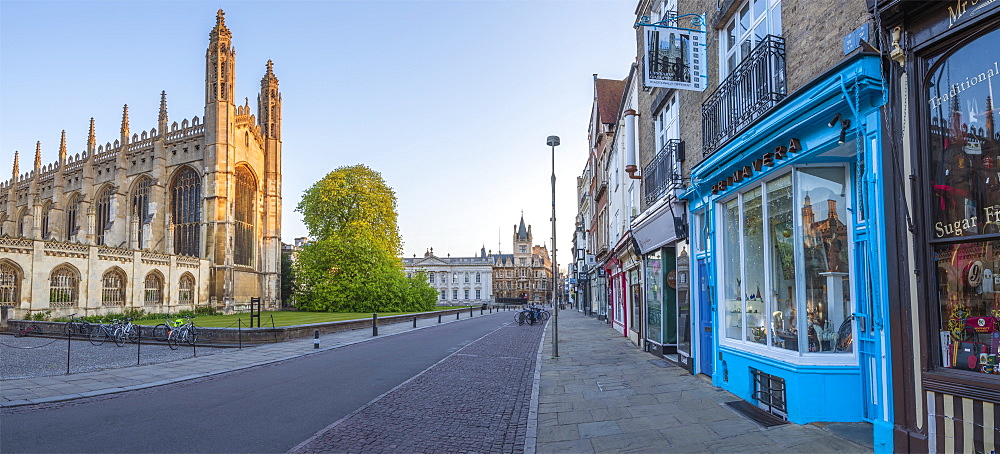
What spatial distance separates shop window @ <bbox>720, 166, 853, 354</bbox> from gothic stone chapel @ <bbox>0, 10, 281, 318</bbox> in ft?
136

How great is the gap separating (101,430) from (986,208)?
961 centimetres

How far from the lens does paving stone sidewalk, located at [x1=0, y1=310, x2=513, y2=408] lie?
9.89 meters

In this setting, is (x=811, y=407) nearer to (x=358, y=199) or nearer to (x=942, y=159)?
(x=942, y=159)

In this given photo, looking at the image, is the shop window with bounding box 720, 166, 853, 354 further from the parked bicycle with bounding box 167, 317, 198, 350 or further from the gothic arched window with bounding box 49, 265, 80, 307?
the gothic arched window with bounding box 49, 265, 80, 307

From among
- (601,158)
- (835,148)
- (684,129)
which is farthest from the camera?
(601,158)

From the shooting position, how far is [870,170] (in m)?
5.62

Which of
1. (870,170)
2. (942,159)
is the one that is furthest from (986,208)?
(870,170)

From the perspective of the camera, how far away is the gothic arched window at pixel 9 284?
29.8m

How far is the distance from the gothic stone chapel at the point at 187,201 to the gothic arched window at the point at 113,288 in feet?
0.57

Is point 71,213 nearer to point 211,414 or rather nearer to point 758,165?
point 211,414

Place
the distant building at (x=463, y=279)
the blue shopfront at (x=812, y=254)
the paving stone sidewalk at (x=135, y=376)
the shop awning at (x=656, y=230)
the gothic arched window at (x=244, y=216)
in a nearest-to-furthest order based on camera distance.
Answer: the blue shopfront at (x=812, y=254) < the paving stone sidewalk at (x=135, y=376) < the shop awning at (x=656, y=230) < the gothic arched window at (x=244, y=216) < the distant building at (x=463, y=279)

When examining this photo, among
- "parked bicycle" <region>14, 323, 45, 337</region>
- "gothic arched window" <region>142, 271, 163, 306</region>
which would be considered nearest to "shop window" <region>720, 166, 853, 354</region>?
"parked bicycle" <region>14, 323, 45, 337</region>

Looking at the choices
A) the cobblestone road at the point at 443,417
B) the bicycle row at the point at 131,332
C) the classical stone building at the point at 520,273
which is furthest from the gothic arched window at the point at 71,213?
the classical stone building at the point at 520,273

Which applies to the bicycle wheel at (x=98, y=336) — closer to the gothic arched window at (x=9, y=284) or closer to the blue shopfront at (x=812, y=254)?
the gothic arched window at (x=9, y=284)
